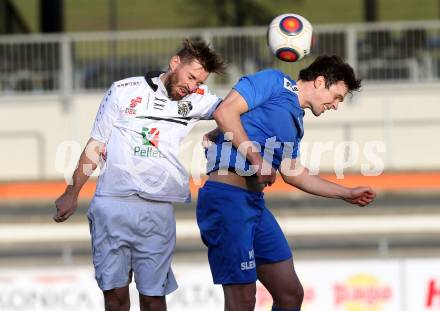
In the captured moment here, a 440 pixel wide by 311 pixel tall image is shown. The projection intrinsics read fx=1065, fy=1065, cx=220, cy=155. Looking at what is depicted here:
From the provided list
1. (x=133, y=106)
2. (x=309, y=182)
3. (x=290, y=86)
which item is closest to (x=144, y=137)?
(x=133, y=106)

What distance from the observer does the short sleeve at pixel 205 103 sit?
5656mm

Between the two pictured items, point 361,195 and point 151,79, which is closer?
point 361,195

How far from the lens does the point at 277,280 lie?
18.8 feet

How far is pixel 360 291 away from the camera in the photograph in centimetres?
787

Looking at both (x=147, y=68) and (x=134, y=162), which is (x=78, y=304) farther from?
(x=147, y=68)

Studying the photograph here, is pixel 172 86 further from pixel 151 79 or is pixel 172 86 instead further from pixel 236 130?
pixel 236 130

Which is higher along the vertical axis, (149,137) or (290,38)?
(290,38)

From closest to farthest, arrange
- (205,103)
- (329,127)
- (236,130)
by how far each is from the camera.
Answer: (236,130) → (205,103) → (329,127)

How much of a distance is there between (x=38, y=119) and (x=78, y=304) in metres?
7.49

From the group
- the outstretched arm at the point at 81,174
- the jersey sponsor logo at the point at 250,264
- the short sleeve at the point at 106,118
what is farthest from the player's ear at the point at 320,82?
the outstretched arm at the point at 81,174

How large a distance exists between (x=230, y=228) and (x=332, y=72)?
96 cm

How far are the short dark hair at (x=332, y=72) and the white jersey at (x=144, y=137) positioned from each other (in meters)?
0.60

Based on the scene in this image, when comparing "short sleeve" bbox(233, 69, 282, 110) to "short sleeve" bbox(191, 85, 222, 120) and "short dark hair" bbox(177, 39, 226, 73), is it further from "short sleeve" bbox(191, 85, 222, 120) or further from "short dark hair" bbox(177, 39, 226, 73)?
"short sleeve" bbox(191, 85, 222, 120)

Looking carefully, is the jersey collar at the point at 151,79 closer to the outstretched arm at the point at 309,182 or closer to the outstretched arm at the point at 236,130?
the outstretched arm at the point at 236,130
